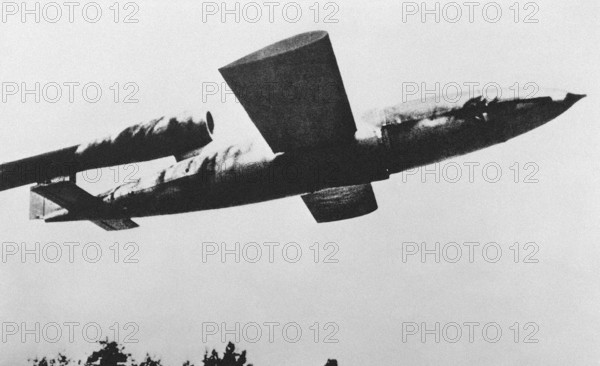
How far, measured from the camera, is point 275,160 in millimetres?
8672

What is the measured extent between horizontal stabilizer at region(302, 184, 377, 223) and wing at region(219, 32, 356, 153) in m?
2.21

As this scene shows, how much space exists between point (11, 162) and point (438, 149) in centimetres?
662

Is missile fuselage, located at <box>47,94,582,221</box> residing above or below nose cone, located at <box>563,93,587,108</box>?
below

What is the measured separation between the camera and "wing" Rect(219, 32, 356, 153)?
666 cm

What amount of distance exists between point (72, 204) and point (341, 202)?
4.70m

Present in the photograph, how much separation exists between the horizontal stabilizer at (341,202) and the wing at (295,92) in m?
2.21

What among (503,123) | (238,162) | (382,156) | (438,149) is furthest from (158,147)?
(503,123)

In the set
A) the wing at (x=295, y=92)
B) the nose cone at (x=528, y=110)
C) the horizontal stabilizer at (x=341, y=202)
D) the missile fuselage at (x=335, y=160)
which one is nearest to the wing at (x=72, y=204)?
the missile fuselage at (x=335, y=160)

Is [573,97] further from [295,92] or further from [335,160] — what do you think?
[295,92]

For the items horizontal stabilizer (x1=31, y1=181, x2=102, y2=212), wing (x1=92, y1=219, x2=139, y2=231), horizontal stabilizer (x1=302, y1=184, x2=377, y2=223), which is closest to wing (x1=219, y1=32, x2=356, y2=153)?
horizontal stabilizer (x1=302, y1=184, x2=377, y2=223)

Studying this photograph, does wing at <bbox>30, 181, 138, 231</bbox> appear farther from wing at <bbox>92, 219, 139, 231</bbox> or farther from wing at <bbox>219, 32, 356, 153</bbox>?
wing at <bbox>219, 32, 356, 153</bbox>

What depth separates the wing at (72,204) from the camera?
9289mm

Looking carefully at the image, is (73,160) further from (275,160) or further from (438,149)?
(438,149)

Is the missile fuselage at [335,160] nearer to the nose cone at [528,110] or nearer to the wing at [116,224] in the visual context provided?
the nose cone at [528,110]
